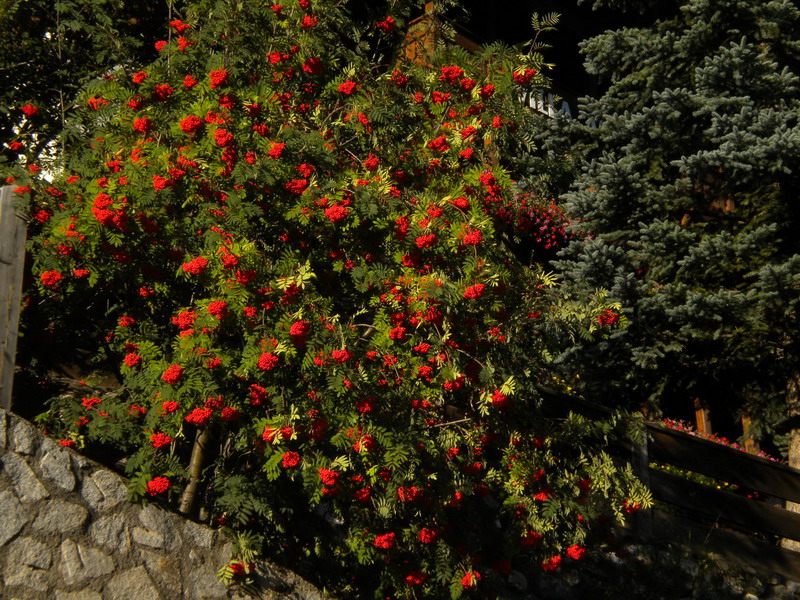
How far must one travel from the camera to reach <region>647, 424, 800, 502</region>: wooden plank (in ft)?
22.9

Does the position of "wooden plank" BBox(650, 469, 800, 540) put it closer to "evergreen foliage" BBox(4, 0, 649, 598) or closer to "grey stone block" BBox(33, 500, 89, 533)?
"evergreen foliage" BBox(4, 0, 649, 598)

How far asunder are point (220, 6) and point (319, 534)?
3.35m

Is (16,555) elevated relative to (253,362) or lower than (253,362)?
lower

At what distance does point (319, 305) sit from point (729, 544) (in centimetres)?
474

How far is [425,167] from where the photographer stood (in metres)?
5.21

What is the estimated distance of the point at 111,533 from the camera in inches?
160

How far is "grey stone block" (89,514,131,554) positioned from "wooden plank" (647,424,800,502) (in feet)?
14.4

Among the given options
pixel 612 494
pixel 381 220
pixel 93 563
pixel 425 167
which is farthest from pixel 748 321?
pixel 93 563

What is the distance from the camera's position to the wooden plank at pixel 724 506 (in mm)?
6945

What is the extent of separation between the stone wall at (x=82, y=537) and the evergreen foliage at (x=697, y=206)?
15.5 feet

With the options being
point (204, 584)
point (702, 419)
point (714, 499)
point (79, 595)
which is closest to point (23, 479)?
point (79, 595)

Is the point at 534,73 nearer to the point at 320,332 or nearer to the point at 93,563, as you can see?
the point at 320,332

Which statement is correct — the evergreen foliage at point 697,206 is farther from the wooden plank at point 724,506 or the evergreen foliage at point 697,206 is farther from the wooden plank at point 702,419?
the wooden plank at point 724,506

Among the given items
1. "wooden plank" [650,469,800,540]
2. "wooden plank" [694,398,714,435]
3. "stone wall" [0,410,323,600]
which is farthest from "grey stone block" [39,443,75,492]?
"wooden plank" [694,398,714,435]
